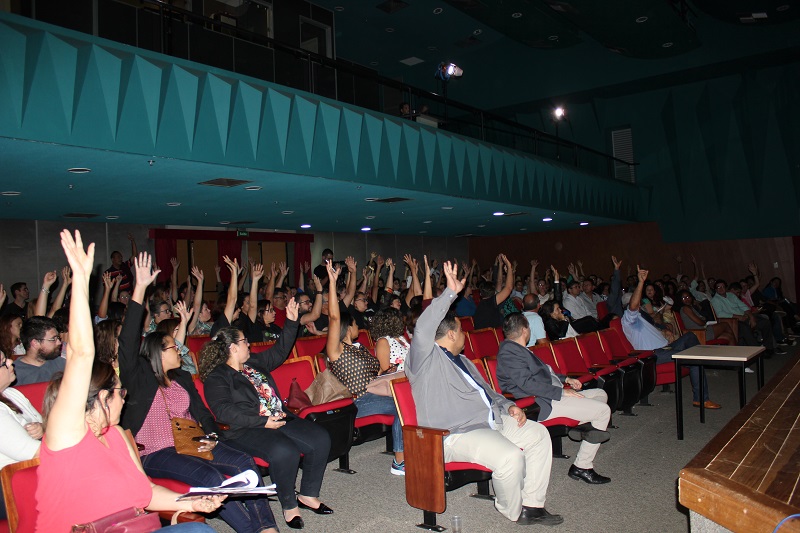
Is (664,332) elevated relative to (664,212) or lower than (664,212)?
lower

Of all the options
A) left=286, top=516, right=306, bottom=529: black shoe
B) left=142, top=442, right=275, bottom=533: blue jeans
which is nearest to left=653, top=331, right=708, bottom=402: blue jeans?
left=286, top=516, right=306, bottom=529: black shoe

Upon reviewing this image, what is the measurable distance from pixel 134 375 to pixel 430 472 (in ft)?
5.76

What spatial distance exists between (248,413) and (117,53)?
144 inches

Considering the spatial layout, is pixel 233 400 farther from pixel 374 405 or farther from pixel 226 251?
pixel 226 251

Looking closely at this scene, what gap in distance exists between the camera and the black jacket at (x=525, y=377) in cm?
442

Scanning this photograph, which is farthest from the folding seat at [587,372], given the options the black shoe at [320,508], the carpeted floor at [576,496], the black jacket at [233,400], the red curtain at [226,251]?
the red curtain at [226,251]

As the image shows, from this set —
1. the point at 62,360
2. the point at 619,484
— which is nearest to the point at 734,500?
the point at 619,484

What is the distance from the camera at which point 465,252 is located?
70.7 feet

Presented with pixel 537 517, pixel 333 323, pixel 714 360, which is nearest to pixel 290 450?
pixel 333 323

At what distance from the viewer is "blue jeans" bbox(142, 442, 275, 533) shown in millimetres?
3135

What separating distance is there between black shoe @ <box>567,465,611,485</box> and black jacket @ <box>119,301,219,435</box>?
2.55 meters

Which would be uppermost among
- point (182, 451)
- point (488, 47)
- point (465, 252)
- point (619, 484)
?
point (488, 47)

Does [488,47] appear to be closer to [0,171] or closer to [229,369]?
[0,171]

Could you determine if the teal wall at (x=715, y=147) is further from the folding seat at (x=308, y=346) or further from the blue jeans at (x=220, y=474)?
the blue jeans at (x=220, y=474)
